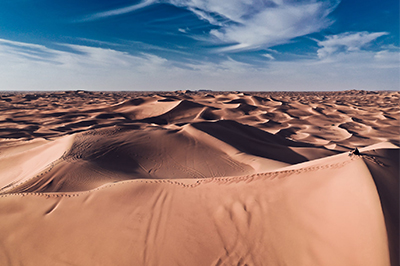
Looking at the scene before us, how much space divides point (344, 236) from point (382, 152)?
1921 mm

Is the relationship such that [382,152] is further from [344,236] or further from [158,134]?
[158,134]

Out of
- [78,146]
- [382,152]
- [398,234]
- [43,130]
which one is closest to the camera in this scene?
[398,234]

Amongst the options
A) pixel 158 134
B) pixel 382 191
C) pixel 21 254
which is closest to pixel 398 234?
pixel 382 191

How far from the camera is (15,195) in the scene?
465cm

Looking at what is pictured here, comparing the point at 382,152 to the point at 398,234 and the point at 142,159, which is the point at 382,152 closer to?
the point at 398,234

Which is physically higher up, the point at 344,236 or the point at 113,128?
the point at 113,128

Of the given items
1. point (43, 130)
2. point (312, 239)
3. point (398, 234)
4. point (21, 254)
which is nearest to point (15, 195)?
point (21, 254)

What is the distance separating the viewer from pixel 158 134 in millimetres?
8938

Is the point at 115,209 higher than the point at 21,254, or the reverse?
the point at 115,209

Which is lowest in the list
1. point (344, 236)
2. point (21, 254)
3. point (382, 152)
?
point (21, 254)

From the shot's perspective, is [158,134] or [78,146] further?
[158,134]

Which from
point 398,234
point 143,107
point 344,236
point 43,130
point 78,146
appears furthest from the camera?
point 143,107

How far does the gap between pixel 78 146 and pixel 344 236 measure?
24.8 feet

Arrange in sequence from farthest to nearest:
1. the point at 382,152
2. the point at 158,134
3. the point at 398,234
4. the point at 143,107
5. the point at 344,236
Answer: the point at 143,107 → the point at 158,134 → the point at 382,152 → the point at 344,236 → the point at 398,234
